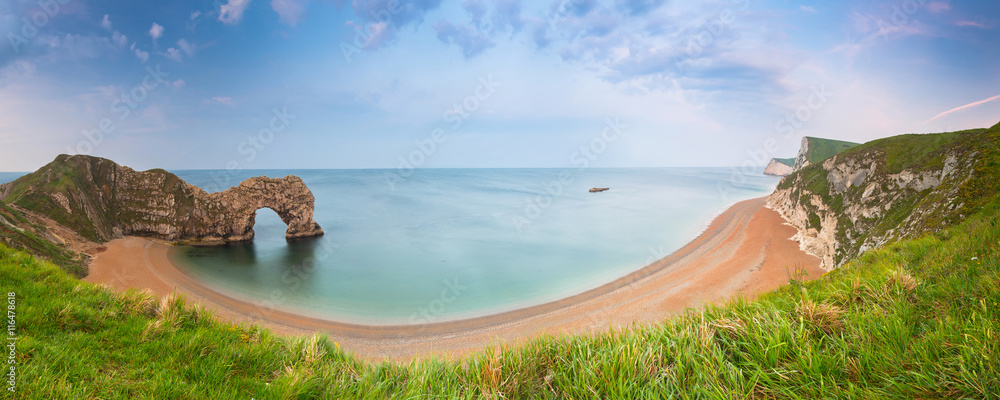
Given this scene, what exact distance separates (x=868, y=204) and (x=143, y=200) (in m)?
51.0

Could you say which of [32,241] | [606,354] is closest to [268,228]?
[32,241]

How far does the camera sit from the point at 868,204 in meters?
19.6

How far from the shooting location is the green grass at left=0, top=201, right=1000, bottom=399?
8.25ft

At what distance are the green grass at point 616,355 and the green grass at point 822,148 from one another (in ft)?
277

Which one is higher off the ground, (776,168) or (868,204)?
(776,168)

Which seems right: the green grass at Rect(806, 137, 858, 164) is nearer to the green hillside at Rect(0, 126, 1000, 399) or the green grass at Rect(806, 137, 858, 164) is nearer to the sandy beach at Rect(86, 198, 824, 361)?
the sandy beach at Rect(86, 198, 824, 361)

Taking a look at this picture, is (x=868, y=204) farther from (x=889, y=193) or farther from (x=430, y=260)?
(x=430, y=260)

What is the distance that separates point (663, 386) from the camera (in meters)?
2.79

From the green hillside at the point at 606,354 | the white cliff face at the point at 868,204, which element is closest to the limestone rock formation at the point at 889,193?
the white cliff face at the point at 868,204

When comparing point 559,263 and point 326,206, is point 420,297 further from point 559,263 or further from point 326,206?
point 326,206

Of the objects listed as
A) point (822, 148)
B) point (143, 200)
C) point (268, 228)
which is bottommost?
point (268, 228)

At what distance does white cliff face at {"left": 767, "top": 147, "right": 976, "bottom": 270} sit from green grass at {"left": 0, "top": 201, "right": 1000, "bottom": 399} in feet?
38.5

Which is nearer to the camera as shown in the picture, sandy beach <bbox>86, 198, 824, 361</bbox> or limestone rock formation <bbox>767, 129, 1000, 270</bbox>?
limestone rock formation <bbox>767, 129, 1000, 270</bbox>

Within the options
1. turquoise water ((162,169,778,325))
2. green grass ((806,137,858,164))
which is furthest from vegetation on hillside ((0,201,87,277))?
green grass ((806,137,858,164))
